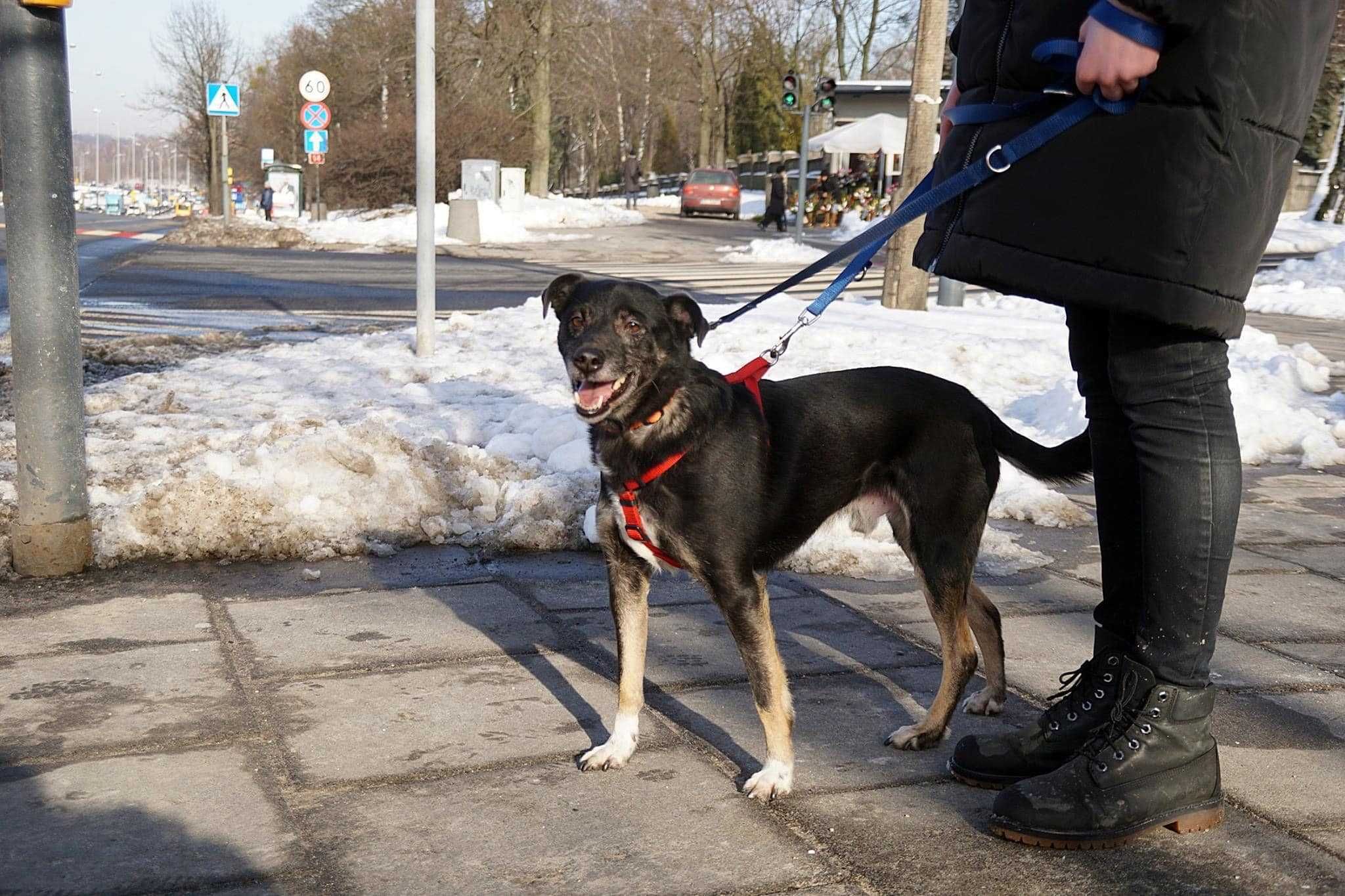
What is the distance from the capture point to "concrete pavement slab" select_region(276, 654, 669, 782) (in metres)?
3.09

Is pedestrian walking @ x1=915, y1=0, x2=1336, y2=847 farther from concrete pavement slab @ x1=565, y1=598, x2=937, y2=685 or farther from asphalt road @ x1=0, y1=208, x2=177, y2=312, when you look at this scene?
asphalt road @ x1=0, y1=208, x2=177, y2=312

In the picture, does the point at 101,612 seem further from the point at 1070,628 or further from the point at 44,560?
the point at 1070,628

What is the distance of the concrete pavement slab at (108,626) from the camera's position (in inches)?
150

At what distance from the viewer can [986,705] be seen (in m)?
3.47

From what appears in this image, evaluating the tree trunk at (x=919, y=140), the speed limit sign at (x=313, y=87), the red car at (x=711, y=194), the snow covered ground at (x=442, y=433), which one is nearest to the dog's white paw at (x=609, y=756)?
the snow covered ground at (x=442, y=433)

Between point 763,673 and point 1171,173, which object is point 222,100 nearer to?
point 763,673

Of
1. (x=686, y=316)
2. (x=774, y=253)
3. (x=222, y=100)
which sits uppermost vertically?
(x=222, y=100)

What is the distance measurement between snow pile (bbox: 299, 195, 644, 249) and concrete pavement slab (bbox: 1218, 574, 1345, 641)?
70.1 feet

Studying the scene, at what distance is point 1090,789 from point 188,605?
290 cm

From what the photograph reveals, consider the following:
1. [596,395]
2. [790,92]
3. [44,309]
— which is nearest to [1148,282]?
[596,395]

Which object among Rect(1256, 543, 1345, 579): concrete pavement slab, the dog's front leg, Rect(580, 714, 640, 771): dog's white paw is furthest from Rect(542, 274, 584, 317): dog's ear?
Rect(1256, 543, 1345, 579): concrete pavement slab

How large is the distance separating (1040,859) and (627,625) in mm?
1115

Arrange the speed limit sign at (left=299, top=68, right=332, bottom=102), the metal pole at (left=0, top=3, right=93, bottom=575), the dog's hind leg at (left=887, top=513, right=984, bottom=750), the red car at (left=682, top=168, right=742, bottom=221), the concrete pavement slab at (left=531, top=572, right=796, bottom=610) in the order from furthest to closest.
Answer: the red car at (left=682, top=168, right=742, bottom=221)
the speed limit sign at (left=299, top=68, right=332, bottom=102)
the concrete pavement slab at (left=531, top=572, right=796, bottom=610)
the metal pole at (left=0, top=3, right=93, bottom=575)
the dog's hind leg at (left=887, top=513, right=984, bottom=750)

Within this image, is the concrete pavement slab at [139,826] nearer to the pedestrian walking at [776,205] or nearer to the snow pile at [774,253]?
the snow pile at [774,253]
